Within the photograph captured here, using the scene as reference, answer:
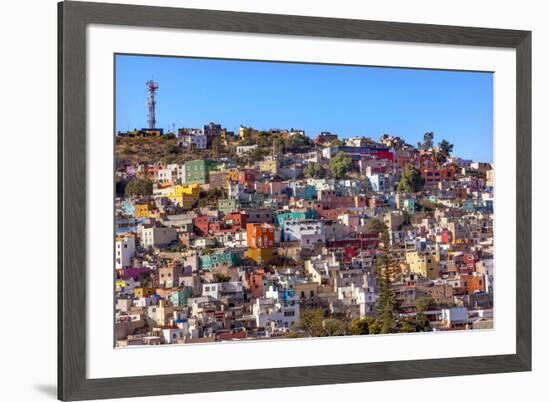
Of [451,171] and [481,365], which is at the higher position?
[451,171]

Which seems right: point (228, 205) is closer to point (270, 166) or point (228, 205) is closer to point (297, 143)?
point (270, 166)

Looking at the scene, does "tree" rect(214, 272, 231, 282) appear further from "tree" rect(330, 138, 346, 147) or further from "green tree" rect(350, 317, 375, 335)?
"tree" rect(330, 138, 346, 147)

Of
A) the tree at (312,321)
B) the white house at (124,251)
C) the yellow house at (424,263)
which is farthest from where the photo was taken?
the yellow house at (424,263)

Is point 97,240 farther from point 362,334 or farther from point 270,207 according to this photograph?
point 362,334

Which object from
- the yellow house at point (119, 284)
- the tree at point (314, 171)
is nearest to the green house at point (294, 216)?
the tree at point (314, 171)

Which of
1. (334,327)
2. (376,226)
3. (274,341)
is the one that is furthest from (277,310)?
(376,226)

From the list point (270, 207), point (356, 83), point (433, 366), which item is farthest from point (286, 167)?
point (433, 366)

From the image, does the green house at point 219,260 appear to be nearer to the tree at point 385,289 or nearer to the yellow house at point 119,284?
the yellow house at point 119,284
